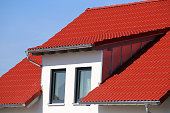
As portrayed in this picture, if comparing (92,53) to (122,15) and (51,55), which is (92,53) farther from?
(122,15)

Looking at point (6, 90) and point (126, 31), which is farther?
point (6, 90)

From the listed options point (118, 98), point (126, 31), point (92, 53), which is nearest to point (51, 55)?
point (92, 53)

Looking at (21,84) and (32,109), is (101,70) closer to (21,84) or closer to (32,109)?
(32,109)

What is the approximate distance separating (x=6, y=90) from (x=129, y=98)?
8.44 m

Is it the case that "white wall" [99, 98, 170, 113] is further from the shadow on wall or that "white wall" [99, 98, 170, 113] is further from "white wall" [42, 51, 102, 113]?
the shadow on wall

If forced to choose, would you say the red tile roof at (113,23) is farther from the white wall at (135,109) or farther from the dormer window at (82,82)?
the white wall at (135,109)

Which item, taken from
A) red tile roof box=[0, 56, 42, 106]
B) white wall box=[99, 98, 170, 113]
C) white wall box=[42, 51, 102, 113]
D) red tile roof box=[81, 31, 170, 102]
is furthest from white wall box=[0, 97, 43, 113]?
white wall box=[99, 98, 170, 113]

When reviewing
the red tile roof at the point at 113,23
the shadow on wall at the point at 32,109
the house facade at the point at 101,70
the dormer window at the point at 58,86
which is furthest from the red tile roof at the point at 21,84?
the red tile roof at the point at 113,23

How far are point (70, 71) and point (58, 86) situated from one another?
3.45 ft

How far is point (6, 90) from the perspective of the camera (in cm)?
2403

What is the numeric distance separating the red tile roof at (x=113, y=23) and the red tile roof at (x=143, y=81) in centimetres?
154

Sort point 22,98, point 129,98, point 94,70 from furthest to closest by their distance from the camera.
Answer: point 22,98 → point 94,70 → point 129,98

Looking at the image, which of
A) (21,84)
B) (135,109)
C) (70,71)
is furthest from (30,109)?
(135,109)

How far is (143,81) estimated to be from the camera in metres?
18.5
